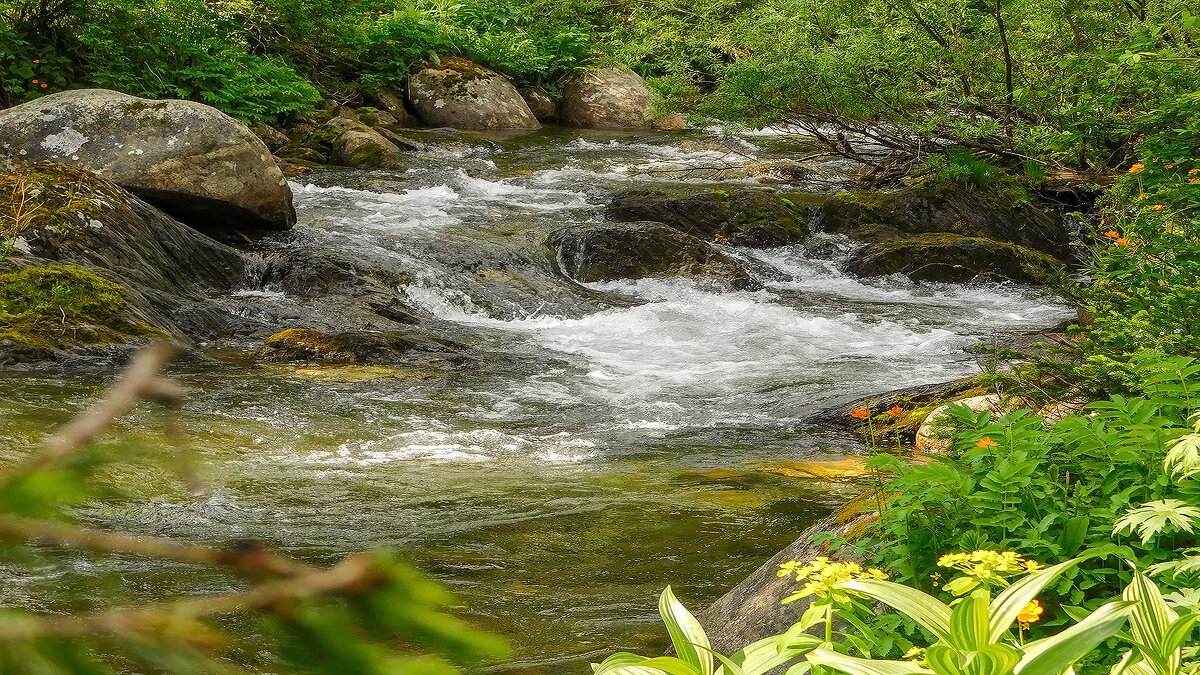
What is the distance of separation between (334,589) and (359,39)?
22.0 meters

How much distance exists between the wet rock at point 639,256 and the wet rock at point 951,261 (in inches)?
70.1

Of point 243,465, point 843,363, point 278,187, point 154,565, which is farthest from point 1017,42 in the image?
point 154,565

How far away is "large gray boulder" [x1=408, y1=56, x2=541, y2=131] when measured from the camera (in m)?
21.5

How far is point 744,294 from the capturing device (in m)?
12.3

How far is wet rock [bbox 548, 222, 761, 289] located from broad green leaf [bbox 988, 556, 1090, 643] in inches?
417

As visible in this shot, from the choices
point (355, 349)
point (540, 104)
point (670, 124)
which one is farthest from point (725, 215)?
point (540, 104)

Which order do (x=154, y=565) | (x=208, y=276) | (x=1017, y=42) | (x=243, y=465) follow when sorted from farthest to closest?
1. (x=1017, y=42)
2. (x=208, y=276)
3. (x=243, y=465)
4. (x=154, y=565)

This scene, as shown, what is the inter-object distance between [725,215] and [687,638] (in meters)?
12.9

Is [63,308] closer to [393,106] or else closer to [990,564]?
[990,564]

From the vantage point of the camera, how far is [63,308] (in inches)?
339

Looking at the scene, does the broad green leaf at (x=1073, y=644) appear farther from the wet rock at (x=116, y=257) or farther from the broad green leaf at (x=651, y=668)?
the wet rock at (x=116, y=257)

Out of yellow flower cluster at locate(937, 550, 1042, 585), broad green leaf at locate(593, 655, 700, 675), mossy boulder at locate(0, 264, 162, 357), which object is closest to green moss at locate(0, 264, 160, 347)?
mossy boulder at locate(0, 264, 162, 357)

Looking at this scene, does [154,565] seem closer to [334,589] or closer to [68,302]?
[334,589]

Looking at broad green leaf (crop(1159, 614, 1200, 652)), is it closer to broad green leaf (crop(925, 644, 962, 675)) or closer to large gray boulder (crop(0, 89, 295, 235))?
broad green leaf (crop(925, 644, 962, 675))
